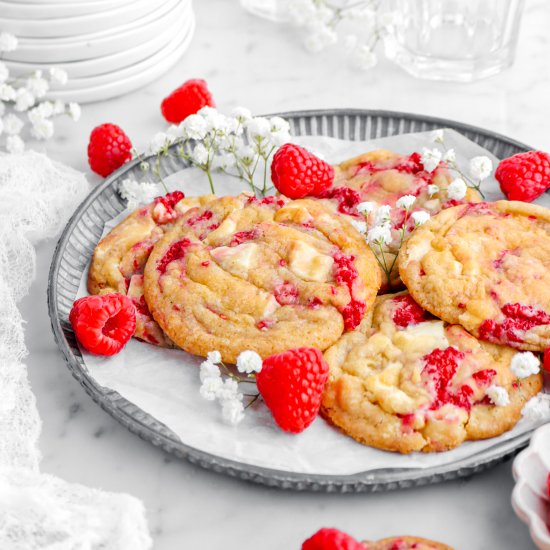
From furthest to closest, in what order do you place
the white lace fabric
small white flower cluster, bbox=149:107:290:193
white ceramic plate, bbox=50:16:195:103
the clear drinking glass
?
the clear drinking glass → white ceramic plate, bbox=50:16:195:103 → small white flower cluster, bbox=149:107:290:193 → the white lace fabric

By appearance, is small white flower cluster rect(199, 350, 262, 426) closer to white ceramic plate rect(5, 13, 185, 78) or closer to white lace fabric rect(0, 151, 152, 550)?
white lace fabric rect(0, 151, 152, 550)

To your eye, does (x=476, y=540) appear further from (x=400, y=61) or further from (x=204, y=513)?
(x=400, y=61)

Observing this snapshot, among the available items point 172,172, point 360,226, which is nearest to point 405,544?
point 360,226

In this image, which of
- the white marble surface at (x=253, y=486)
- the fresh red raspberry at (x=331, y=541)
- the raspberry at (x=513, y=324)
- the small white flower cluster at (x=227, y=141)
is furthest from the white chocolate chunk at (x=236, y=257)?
the fresh red raspberry at (x=331, y=541)

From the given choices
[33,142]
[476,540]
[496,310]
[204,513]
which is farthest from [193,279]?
[33,142]

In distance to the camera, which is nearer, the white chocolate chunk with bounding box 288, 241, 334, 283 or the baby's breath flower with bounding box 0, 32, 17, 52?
the white chocolate chunk with bounding box 288, 241, 334, 283

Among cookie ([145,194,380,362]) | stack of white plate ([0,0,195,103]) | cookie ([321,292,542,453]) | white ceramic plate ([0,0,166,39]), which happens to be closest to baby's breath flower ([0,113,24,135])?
stack of white plate ([0,0,195,103])

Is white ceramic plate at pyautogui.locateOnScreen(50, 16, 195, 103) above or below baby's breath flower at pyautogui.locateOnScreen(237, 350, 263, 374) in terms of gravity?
below

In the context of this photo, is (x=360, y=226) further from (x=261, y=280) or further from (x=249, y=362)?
(x=249, y=362)

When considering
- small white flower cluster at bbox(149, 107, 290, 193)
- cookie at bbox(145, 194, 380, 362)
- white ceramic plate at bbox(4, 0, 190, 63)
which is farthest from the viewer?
white ceramic plate at bbox(4, 0, 190, 63)
